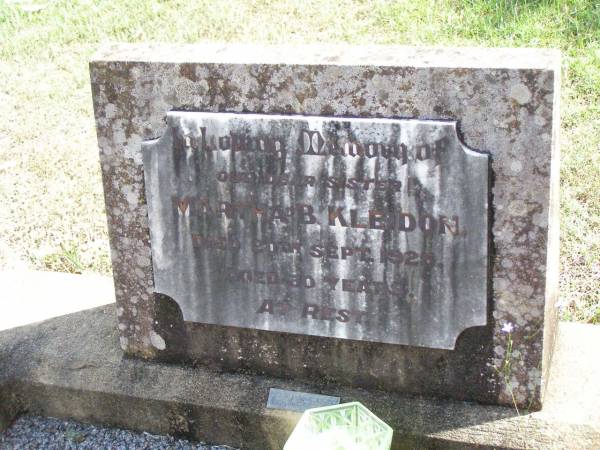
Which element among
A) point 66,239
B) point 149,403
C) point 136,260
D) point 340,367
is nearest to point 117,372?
point 149,403

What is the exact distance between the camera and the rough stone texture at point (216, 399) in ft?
10.4

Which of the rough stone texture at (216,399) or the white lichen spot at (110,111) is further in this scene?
the white lichen spot at (110,111)

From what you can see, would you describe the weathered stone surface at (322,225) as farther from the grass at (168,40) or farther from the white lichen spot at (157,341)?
the grass at (168,40)

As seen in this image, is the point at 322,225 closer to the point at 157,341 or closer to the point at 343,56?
the point at 343,56

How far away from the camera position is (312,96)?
10.1 feet

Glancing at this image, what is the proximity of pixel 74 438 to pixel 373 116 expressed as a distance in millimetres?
1730

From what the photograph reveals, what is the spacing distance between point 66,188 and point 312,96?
9.57 ft

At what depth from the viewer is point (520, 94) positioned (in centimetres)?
286

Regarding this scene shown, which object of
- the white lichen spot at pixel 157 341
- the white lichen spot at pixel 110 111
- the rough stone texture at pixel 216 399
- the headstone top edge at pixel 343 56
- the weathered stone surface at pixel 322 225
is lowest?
the rough stone texture at pixel 216 399

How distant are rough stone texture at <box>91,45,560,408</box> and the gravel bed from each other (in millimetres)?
322

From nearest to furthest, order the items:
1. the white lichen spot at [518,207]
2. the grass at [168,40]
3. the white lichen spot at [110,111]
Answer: the white lichen spot at [518,207]
the white lichen spot at [110,111]
the grass at [168,40]

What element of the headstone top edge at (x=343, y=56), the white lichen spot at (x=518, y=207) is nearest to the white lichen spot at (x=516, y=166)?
the white lichen spot at (x=518, y=207)

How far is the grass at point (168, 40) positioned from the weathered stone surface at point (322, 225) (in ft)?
3.96

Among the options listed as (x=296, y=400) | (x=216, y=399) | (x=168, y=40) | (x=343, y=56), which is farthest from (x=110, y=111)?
(x=168, y=40)
